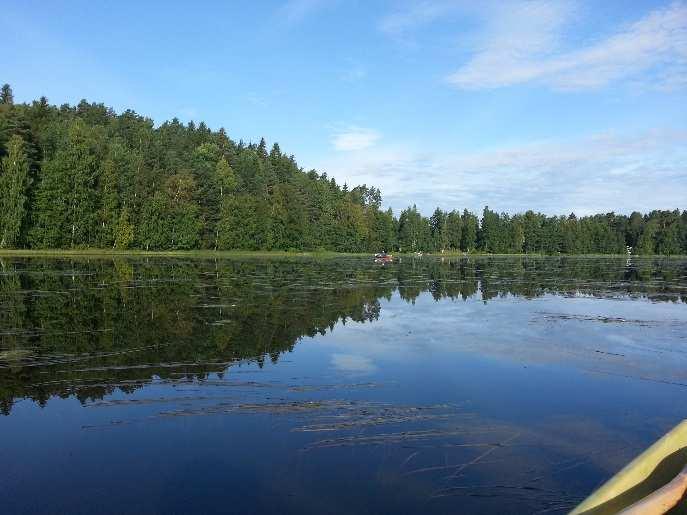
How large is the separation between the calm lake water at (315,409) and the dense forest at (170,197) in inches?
2264

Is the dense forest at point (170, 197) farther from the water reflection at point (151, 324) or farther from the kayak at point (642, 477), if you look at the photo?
the kayak at point (642, 477)

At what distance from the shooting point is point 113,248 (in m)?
72.9

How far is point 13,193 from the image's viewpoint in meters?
63.6

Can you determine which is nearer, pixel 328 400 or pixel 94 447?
pixel 94 447

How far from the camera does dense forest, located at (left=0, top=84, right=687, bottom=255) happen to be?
68.6 metres

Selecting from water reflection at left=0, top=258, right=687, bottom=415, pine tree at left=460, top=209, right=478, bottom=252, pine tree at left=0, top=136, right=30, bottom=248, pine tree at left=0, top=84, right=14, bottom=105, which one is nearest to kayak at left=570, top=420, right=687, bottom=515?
water reflection at left=0, top=258, right=687, bottom=415

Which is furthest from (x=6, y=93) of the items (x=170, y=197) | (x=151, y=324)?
(x=151, y=324)

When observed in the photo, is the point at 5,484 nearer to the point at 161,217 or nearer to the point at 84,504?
the point at 84,504

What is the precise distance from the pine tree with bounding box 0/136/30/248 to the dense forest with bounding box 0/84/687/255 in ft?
0.40

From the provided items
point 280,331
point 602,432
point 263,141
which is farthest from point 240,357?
point 263,141

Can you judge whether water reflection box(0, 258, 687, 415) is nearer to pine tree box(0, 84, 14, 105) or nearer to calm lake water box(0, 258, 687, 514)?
calm lake water box(0, 258, 687, 514)

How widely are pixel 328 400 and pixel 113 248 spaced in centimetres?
7077

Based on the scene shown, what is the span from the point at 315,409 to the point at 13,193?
223 feet

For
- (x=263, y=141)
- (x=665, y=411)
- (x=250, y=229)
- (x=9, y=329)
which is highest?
(x=263, y=141)
